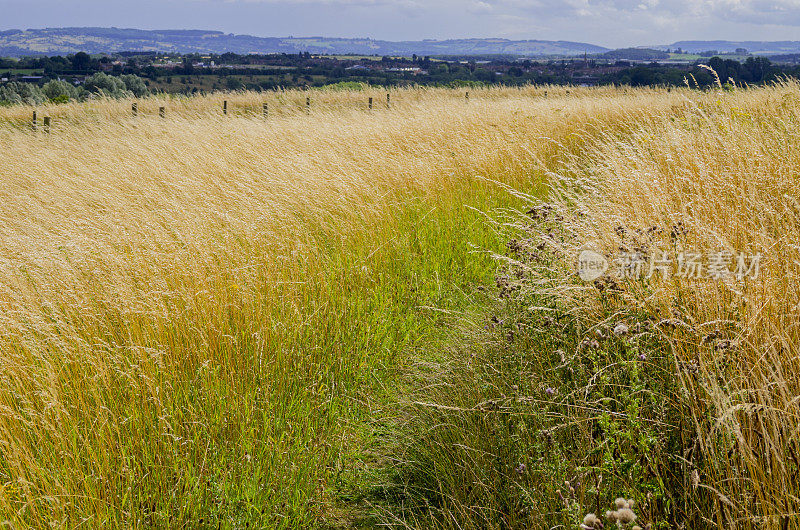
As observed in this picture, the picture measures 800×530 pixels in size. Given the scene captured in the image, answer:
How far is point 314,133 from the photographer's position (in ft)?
32.3

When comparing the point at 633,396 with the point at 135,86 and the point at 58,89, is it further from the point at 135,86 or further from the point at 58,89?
the point at 135,86

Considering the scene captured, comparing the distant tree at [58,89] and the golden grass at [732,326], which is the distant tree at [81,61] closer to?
the distant tree at [58,89]

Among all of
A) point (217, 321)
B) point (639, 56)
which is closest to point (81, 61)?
point (217, 321)

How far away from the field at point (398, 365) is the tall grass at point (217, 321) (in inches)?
0.9

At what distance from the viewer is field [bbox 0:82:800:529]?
1979mm

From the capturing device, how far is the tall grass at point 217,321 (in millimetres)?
2428

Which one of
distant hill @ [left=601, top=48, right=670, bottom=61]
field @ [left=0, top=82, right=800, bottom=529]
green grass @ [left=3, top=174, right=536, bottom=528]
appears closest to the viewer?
field @ [left=0, top=82, right=800, bottom=529]

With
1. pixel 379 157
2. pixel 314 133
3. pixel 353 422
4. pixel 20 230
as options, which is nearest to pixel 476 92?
pixel 314 133

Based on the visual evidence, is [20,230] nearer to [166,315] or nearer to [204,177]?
[204,177]

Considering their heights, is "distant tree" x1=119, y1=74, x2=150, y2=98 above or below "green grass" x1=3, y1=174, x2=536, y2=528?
above

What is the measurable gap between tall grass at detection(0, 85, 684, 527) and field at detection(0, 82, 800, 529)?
24mm

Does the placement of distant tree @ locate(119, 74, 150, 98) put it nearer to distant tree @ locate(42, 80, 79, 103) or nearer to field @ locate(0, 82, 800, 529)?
distant tree @ locate(42, 80, 79, 103)

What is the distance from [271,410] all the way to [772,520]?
7.26 ft

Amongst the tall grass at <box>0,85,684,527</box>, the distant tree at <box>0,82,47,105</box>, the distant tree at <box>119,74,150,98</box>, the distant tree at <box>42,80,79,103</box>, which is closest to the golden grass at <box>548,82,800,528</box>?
the tall grass at <box>0,85,684,527</box>
